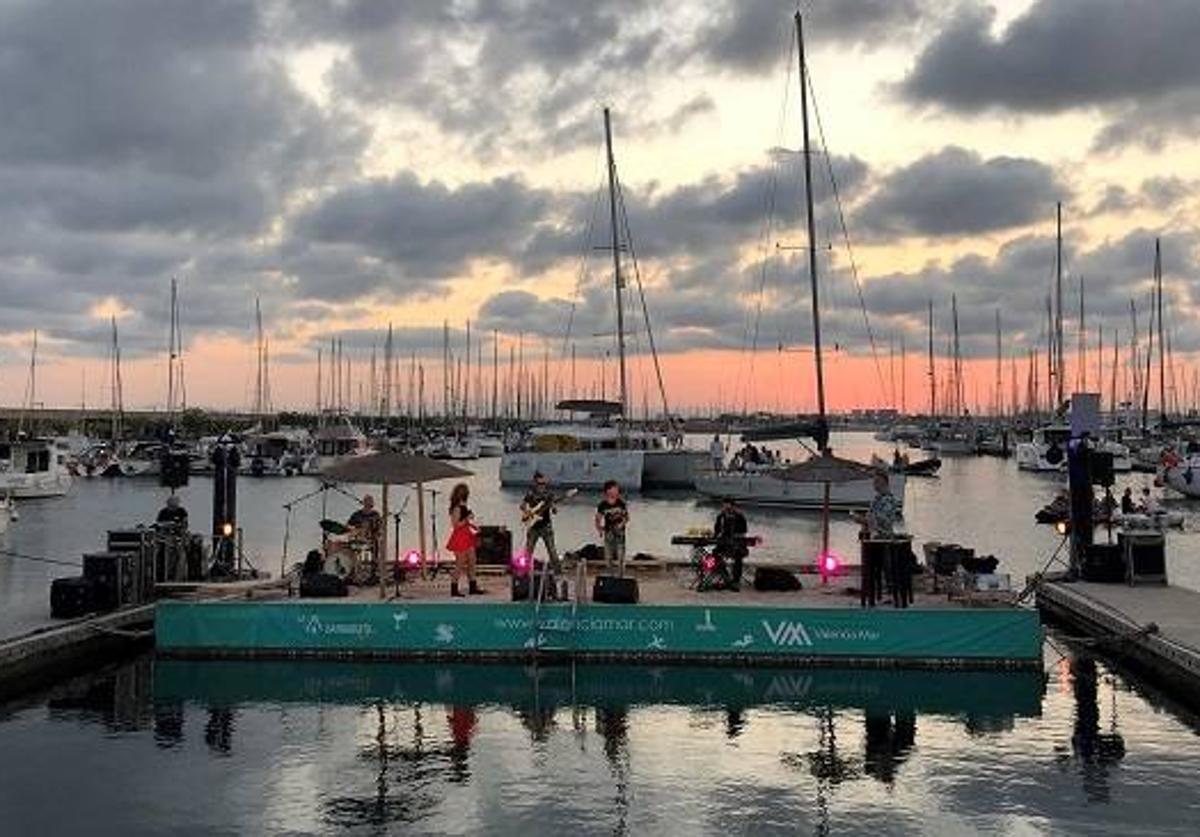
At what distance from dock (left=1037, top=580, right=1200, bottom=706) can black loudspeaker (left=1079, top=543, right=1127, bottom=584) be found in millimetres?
256

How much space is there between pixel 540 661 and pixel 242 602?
494 centimetres

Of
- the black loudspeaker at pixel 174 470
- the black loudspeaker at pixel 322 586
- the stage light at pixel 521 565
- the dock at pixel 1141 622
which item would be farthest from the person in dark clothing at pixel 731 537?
the black loudspeaker at pixel 174 470

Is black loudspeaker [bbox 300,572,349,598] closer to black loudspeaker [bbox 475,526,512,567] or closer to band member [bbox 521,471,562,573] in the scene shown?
band member [bbox 521,471,562,573]

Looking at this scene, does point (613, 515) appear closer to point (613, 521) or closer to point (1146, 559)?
point (613, 521)

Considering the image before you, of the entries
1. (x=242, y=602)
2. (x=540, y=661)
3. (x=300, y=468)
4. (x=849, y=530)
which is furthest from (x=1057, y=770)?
(x=300, y=468)

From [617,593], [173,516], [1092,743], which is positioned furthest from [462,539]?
[1092,743]

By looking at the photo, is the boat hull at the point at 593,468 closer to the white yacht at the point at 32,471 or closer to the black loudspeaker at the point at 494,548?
the white yacht at the point at 32,471

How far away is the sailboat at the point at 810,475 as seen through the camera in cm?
2255

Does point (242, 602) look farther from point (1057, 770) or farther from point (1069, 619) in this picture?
point (1069, 619)

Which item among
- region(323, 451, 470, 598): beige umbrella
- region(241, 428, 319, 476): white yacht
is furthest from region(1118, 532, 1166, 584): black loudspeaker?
region(241, 428, 319, 476): white yacht

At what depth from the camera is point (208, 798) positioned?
1289cm

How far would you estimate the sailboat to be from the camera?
888 inches

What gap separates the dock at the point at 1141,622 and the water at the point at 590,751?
549 mm

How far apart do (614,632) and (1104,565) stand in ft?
38.3
